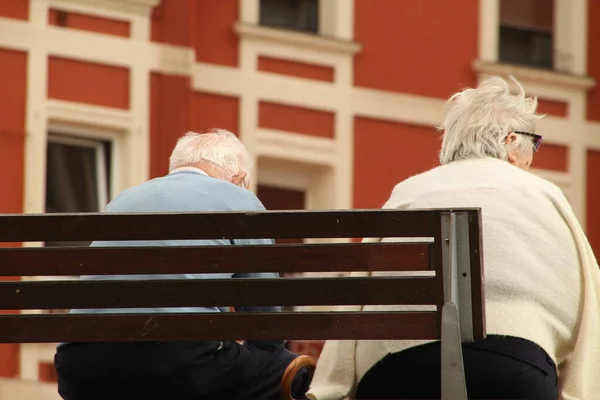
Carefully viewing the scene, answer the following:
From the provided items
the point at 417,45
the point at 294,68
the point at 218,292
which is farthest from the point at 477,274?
the point at 417,45

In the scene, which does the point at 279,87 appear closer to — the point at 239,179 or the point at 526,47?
the point at 526,47

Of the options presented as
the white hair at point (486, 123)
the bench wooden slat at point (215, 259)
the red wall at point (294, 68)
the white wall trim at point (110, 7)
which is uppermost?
the white wall trim at point (110, 7)

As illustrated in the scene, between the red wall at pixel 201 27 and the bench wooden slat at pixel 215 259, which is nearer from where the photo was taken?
the bench wooden slat at pixel 215 259

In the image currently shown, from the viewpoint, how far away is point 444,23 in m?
20.8

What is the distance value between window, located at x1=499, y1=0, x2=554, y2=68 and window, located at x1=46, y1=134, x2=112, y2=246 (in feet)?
15.7

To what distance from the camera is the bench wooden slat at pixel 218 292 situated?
19.7ft

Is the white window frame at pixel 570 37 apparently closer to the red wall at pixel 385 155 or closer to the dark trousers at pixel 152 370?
the red wall at pixel 385 155

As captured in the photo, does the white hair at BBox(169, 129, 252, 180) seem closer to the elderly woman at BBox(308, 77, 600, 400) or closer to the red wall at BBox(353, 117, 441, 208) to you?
the elderly woman at BBox(308, 77, 600, 400)

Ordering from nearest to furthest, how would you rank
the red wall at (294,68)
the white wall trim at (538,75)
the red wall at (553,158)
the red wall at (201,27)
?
1. the red wall at (201,27)
2. the red wall at (294,68)
3. the white wall trim at (538,75)
4. the red wall at (553,158)

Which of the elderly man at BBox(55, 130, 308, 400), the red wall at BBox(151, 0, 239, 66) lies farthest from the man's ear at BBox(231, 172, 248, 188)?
the red wall at BBox(151, 0, 239, 66)

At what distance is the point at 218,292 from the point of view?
20.0 feet

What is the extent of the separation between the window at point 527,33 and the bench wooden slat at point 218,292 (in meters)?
15.8

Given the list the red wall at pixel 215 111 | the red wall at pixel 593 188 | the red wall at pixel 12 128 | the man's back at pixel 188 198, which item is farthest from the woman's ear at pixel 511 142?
the red wall at pixel 593 188

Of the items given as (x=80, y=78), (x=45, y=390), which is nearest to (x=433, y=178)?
(x=45, y=390)
